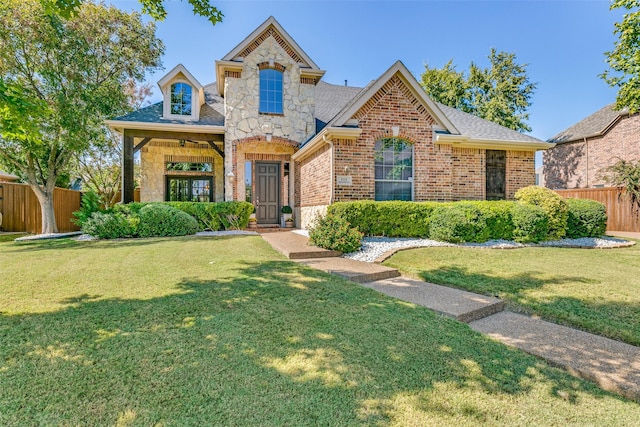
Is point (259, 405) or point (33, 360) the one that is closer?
point (259, 405)

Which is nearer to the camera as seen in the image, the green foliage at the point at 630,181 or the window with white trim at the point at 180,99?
the window with white trim at the point at 180,99

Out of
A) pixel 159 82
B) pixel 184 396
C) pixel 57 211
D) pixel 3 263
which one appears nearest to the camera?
pixel 184 396

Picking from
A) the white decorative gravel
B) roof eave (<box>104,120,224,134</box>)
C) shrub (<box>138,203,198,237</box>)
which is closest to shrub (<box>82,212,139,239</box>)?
shrub (<box>138,203,198,237</box>)

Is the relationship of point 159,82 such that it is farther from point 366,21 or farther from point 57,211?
point 366,21

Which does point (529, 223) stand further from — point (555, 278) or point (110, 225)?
point (110, 225)

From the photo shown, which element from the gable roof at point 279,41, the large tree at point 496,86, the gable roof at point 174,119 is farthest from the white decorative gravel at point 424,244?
the large tree at point 496,86

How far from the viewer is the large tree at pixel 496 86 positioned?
24922 millimetres

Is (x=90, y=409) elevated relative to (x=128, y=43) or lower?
lower

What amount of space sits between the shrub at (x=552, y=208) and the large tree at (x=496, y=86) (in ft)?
58.9

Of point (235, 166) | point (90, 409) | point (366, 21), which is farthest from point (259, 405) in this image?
point (366, 21)

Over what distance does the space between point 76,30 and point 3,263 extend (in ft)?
35.6

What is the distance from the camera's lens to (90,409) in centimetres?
194

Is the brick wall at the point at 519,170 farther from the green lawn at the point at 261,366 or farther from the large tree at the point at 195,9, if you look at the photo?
the large tree at the point at 195,9

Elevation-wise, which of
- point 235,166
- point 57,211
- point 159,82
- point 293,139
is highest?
point 159,82
